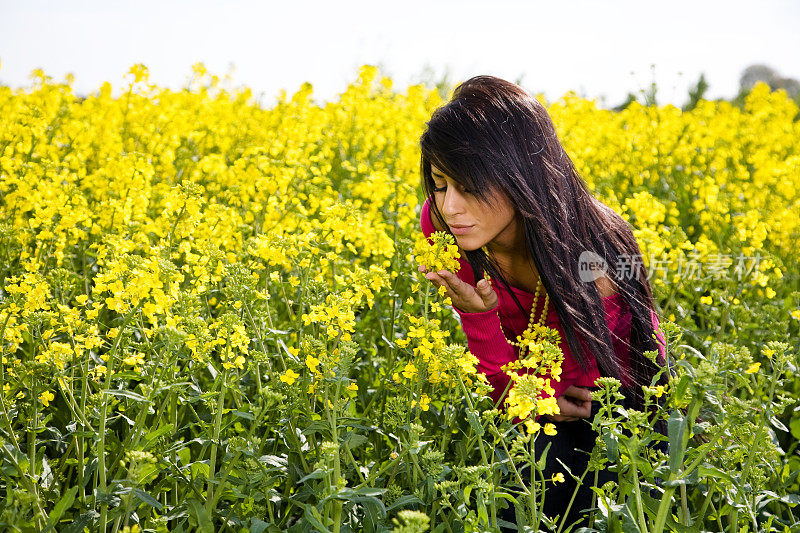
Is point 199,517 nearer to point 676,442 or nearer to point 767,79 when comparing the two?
point 676,442

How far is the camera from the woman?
229 centimetres

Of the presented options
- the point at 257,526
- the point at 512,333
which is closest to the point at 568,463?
the point at 512,333

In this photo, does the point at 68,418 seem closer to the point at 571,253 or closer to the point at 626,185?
the point at 571,253

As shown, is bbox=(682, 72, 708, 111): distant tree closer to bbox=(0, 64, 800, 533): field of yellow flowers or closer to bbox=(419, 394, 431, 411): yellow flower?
bbox=(0, 64, 800, 533): field of yellow flowers

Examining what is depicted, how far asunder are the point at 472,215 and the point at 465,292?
254 millimetres

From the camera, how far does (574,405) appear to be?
259 centimetres

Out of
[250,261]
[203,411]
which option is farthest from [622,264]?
[203,411]

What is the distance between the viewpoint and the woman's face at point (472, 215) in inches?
90.5

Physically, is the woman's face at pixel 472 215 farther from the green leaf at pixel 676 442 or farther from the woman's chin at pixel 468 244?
the green leaf at pixel 676 442

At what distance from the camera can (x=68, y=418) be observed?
251 cm

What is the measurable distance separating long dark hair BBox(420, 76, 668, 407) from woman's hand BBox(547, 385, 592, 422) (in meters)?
0.14

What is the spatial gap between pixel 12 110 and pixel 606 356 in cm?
373

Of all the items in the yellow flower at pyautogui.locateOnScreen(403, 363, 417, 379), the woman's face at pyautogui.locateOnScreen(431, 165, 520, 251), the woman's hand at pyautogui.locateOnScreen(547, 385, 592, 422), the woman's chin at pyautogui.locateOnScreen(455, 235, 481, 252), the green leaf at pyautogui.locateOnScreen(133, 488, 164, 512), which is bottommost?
the woman's hand at pyautogui.locateOnScreen(547, 385, 592, 422)

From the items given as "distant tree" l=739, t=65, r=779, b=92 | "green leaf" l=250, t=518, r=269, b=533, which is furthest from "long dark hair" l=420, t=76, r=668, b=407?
"distant tree" l=739, t=65, r=779, b=92
